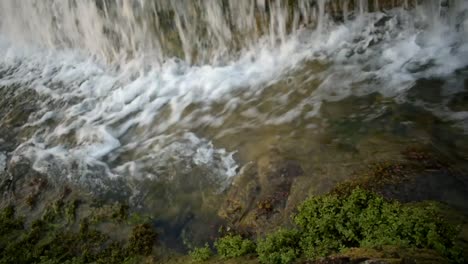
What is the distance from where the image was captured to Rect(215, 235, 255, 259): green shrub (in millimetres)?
5598

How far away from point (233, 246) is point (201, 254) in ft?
1.39

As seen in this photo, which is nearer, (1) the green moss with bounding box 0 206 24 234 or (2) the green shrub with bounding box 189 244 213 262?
(2) the green shrub with bounding box 189 244 213 262

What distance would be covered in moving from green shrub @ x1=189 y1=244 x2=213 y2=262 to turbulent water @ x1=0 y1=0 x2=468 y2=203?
1226 mm

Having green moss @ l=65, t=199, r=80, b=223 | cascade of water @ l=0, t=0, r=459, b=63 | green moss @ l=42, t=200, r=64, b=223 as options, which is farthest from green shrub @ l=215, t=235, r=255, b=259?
cascade of water @ l=0, t=0, r=459, b=63

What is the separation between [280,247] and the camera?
5.20 meters

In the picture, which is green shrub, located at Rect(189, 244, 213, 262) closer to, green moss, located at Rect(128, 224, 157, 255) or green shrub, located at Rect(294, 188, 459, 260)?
green moss, located at Rect(128, 224, 157, 255)

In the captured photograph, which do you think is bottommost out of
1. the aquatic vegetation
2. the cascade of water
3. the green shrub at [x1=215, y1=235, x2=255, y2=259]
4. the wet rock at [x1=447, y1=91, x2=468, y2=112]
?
the aquatic vegetation

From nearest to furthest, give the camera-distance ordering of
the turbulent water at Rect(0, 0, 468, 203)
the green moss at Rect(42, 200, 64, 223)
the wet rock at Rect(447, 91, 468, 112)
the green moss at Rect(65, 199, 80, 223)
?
the wet rock at Rect(447, 91, 468, 112), the green moss at Rect(65, 199, 80, 223), the green moss at Rect(42, 200, 64, 223), the turbulent water at Rect(0, 0, 468, 203)

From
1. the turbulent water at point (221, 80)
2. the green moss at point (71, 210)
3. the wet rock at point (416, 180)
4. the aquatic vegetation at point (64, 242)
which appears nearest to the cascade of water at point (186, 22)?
the turbulent water at point (221, 80)

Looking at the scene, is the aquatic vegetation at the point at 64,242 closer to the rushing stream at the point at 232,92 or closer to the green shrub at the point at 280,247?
the rushing stream at the point at 232,92

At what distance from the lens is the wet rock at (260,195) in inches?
238

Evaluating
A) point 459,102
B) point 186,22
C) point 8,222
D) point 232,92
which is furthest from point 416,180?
point 186,22

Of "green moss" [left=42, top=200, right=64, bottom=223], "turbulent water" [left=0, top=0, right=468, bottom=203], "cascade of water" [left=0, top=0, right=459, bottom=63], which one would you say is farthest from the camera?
"cascade of water" [left=0, top=0, right=459, bottom=63]

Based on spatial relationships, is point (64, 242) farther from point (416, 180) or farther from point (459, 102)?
point (459, 102)
